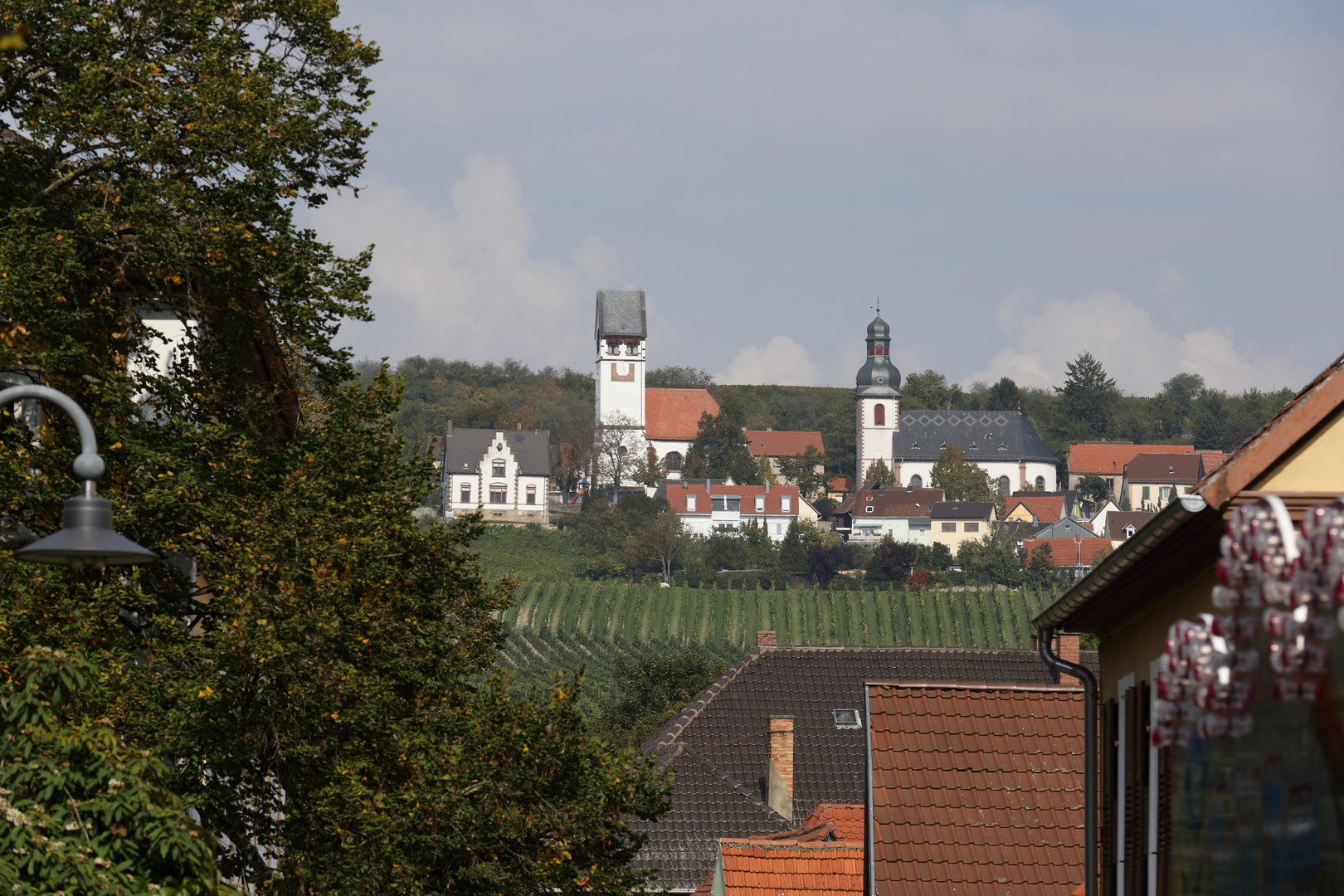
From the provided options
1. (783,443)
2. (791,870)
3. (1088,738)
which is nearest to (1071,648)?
(791,870)

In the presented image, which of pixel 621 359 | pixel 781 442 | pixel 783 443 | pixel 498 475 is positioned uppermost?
pixel 621 359

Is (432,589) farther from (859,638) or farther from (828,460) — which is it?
(828,460)

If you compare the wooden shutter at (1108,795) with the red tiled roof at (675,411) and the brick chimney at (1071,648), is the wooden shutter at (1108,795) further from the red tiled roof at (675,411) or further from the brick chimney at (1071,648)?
the red tiled roof at (675,411)

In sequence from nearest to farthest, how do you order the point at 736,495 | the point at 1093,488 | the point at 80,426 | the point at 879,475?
the point at 80,426, the point at 736,495, the point at 879,475, the point at 1093,488

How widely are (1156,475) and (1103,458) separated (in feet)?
34.1

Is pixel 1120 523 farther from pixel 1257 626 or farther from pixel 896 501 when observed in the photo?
pixel 1257 626

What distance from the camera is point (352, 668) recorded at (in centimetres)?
1138

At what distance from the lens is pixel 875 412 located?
176 meters

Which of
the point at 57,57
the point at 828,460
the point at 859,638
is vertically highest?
the point at 828,460

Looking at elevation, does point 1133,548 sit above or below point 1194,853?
above

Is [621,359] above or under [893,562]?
above

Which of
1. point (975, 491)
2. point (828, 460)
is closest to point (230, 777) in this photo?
point (975, 491)

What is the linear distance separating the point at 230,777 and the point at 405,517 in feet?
9.29

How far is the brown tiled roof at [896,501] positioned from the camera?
15025 cm
